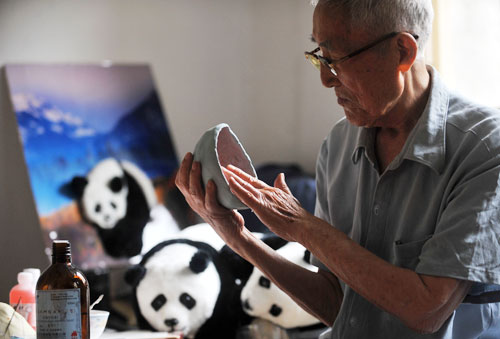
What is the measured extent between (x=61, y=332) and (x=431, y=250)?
0.67 metres

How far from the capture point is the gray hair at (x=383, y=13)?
132 centimetres

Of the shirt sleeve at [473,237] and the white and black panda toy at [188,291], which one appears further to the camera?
the white and black panda toy at [188,291]

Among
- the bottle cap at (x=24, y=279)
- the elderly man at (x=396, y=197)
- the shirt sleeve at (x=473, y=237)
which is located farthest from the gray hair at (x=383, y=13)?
the bottle cap at (x=24, y=279)

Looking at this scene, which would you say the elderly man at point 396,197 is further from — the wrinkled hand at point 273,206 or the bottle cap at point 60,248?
the bottle cap at point 60,248

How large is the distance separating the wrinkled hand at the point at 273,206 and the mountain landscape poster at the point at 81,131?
1871 mm

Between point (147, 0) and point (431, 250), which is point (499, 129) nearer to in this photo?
point (431, 250)

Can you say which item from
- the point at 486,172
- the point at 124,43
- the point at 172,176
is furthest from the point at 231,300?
the point at 124,43

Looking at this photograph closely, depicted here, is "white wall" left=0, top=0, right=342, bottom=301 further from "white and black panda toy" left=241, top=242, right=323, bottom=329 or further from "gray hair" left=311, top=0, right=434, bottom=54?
"gray hair" left=311, top=0, right=434, bottom=54

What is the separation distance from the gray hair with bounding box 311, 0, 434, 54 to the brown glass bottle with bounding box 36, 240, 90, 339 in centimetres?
70

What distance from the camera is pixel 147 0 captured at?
3482mm

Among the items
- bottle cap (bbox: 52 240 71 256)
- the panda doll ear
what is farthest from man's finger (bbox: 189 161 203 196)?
the panda doll ear

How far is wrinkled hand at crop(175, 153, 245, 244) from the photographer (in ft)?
4.44

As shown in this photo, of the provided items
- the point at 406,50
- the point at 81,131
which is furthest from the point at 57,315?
the point at 81,131

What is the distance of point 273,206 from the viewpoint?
4.36ft
